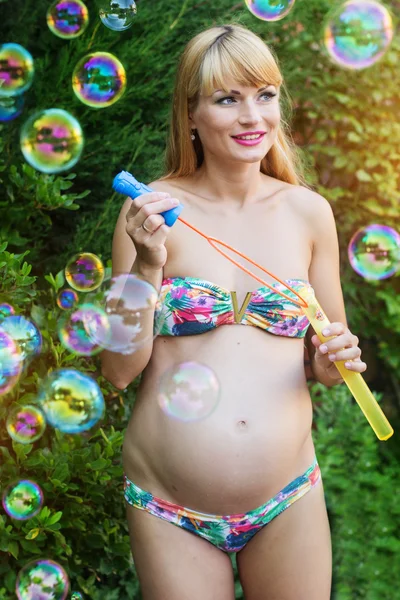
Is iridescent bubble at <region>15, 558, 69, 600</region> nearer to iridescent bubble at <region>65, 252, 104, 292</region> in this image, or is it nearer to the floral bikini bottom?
the floral bikini bottom

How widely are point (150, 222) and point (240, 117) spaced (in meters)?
0.49

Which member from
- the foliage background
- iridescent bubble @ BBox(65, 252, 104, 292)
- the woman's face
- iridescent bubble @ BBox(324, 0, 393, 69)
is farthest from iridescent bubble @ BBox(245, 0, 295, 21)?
iridescent bubble @ BBox(65, 252, 104, 292)

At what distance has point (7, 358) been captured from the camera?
8.14 feet

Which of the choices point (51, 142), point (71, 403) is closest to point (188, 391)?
Answer: point (71, 403)

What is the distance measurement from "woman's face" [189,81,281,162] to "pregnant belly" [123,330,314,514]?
21.6 inches

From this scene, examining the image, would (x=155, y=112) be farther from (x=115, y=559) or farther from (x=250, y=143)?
(x=115, y=559)

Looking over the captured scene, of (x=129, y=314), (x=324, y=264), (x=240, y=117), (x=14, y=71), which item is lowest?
(x=129, y=314)

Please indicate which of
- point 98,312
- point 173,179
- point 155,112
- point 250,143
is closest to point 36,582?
point 98,312

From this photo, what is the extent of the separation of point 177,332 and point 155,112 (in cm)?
177

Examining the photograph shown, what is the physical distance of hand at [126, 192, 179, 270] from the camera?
1935mm

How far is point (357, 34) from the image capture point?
10.4ft

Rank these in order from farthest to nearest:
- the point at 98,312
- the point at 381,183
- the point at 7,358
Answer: the point at 381,183 → the point at 7,358 → the point at 98,312

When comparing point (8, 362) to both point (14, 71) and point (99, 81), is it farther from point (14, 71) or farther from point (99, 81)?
point (14, 71)

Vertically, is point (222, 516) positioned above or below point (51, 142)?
below
